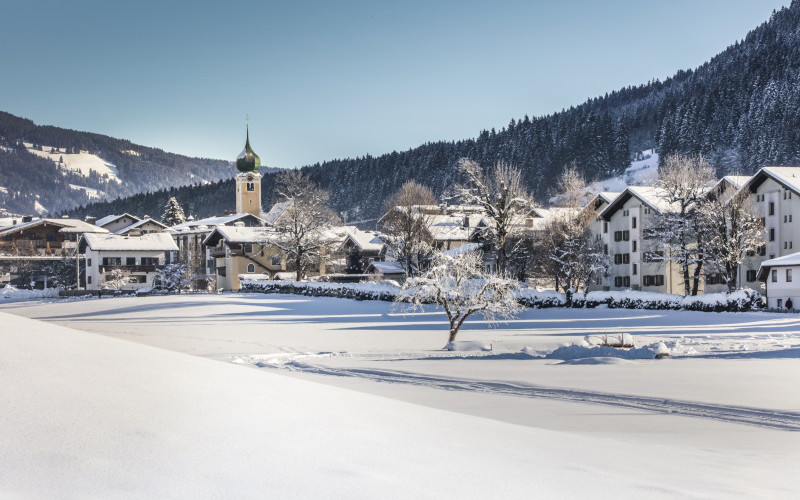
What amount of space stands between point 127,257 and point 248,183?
1617 inches

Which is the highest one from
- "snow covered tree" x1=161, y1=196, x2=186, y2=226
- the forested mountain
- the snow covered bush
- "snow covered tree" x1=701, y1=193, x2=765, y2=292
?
the forested mountain

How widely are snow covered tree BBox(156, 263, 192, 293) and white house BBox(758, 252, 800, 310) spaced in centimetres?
6307

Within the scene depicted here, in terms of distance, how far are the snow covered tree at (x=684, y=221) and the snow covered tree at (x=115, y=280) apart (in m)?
62.7

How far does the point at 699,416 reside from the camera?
1554cm

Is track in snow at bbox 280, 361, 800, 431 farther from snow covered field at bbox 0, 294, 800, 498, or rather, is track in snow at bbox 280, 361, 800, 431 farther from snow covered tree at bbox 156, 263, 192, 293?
snow covered tree at bbox 156, 263, 192, 293

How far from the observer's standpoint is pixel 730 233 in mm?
62281

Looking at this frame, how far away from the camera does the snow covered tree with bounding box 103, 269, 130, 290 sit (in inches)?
3878

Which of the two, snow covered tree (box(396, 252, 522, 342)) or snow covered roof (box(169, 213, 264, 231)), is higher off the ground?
snow covered roof (box(169, 213, 264, 231))

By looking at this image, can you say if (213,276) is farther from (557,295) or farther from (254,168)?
(557,295)

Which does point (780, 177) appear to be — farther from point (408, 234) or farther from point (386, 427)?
point (386, 427)

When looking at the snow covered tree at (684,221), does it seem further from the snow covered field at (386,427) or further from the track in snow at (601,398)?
the track in snow at (601,398)

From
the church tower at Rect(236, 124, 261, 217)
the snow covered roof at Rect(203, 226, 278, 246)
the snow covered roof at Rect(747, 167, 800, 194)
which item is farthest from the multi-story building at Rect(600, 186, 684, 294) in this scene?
the church tower at Rect(236, 124, 261, 217)

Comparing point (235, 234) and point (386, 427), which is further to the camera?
point (235, 234)

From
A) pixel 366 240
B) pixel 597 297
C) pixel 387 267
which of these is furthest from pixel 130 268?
pixel 597 297
